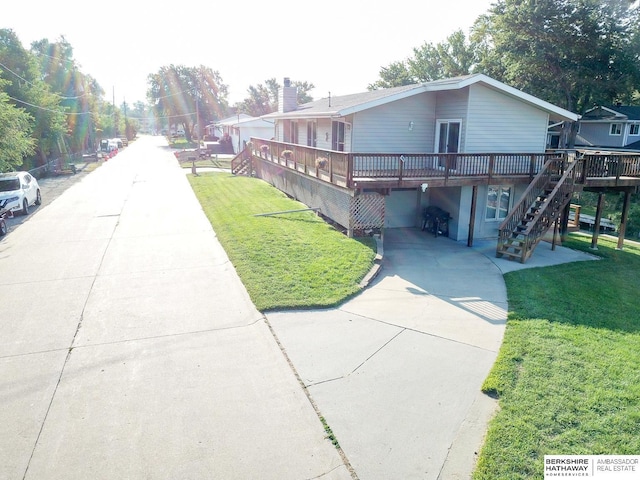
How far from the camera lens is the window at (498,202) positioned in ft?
51.4

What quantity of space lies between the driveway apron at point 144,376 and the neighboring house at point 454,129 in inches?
281

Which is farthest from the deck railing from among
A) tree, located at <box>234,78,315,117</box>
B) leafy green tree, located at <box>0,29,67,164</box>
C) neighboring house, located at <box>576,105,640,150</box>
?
tree, located at <box>234,78,315,117</box>

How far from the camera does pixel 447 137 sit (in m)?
16.0

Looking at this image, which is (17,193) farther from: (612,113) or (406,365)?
(612,113)

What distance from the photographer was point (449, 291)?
33.2 ft

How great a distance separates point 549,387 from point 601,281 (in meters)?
6.57

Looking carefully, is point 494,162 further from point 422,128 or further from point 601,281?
point 601,281

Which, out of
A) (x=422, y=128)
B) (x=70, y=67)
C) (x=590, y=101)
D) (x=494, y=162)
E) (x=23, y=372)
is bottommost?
(x=23, y=372)

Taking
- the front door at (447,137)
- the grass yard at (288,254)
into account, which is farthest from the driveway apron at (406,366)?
the front door at (447,137)

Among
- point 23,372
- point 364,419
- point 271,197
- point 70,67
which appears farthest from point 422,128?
point 70,67

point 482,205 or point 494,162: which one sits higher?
point 494,162

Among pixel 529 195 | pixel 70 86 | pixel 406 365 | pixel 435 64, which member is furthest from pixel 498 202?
pixel 70 86

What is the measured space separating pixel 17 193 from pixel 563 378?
19.1 m

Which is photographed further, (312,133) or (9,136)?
(312,133)
